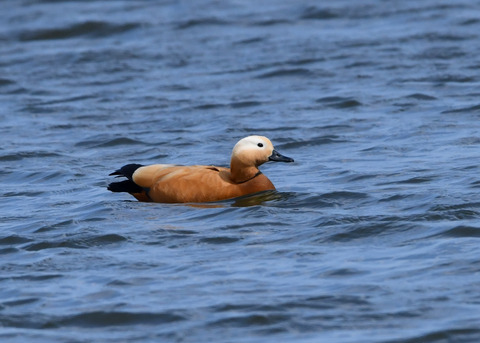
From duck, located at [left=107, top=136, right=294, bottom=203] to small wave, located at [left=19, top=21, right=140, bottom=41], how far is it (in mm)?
12040

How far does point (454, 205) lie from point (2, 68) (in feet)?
39.4

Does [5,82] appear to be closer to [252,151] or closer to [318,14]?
[318,14]

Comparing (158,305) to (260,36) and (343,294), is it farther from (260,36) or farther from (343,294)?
(260,36)

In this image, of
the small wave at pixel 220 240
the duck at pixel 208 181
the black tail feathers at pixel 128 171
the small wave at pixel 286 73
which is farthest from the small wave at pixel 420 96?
the small wave at pixel 220 240

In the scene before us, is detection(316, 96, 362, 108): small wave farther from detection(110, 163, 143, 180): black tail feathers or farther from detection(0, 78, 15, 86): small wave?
detection(0, 78, 15, 86): small wave

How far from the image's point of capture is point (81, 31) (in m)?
22.2

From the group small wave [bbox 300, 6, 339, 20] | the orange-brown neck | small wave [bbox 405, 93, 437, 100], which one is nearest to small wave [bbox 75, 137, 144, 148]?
the orange-brown neck

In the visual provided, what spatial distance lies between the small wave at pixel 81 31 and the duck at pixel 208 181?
12040 millimetres

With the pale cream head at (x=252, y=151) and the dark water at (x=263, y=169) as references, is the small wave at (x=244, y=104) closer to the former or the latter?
the dark water at (x=263, y=169)

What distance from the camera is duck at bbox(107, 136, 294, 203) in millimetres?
10062

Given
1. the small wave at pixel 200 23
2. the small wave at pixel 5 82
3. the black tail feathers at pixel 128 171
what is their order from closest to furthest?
1. the black tail feathers at pixel 128 171
2. the small wave at pixel 5 82
3. the small wave at pixel 200 23

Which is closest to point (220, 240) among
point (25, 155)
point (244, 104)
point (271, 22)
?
point (25, 155)

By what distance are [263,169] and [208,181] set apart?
2.05m

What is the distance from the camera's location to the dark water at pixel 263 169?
7.24m
